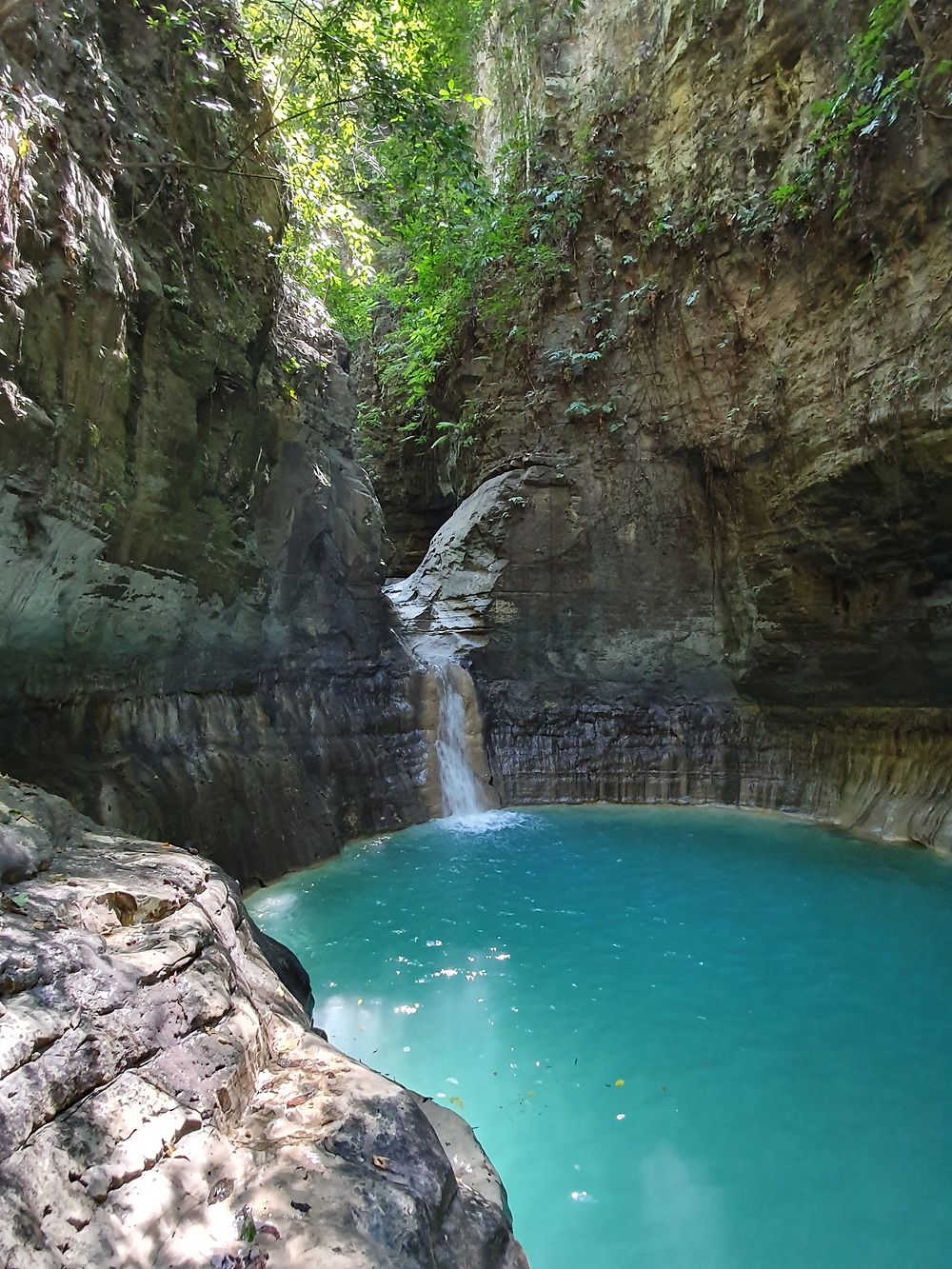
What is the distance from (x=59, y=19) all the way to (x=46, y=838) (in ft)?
19.4

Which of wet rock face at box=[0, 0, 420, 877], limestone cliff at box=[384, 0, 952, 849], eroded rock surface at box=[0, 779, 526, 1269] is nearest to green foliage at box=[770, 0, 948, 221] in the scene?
limestone cliff at box=[384, 0, 952, 849]

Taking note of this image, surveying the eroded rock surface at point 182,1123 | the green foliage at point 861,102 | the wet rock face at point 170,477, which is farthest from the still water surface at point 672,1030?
the green foliage at point 861,102

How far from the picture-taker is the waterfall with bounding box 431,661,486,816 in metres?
9.90

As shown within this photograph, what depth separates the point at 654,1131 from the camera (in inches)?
140

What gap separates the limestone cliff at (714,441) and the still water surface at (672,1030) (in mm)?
2473

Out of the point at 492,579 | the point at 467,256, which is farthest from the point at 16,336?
the point at 467,256

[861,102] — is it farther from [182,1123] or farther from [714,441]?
[182,1123]

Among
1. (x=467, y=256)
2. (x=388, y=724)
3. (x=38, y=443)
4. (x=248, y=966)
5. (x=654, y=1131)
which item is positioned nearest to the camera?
(x=248, y=966)

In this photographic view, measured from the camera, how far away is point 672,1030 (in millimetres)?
4410

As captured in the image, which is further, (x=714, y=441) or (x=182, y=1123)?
(x=714, y=441)

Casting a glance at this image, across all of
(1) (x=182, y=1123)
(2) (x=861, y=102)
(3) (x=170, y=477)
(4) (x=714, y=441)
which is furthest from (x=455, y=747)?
(2) (x=861, y=102)

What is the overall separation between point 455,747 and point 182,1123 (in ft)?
27.9

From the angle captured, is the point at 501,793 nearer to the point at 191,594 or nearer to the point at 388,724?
the point at 388,724

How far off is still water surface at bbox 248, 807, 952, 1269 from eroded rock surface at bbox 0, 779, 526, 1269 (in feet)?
3.87
